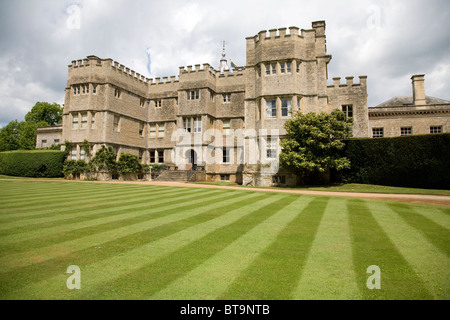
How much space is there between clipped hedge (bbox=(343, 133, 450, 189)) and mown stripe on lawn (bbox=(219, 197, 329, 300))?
16.0m

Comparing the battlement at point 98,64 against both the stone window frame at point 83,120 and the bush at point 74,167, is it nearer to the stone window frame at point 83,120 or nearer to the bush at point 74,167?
the stone window frame at point 83,120

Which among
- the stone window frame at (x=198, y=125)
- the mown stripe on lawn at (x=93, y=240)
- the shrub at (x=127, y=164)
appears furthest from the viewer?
the stone window frame at (x=198, y=125)

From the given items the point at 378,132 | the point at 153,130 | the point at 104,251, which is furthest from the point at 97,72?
the point at 378,132

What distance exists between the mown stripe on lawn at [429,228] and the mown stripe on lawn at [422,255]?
116 millimetres

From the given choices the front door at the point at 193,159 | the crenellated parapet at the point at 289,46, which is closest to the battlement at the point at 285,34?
the crenellated parapet at the point at 289,46

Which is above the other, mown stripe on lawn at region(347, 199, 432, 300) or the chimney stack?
the chimney stack

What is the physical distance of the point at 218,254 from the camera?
4977 millimetres

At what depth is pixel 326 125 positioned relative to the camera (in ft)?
65.8

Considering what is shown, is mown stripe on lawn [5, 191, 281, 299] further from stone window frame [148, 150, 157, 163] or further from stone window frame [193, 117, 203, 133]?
stone window frame [148, 150, 157, 163]

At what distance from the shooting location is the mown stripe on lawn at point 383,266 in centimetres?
361

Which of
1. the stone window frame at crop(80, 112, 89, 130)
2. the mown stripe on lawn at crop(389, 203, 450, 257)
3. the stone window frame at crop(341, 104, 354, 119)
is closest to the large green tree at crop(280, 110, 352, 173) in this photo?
the stone window frame at crop(341, 104, 354, 119)

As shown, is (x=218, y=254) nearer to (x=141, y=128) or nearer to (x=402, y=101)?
(x=141, y=128)

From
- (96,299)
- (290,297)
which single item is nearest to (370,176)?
(290,297)

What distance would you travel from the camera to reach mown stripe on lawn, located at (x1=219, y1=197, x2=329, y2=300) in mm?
3541
